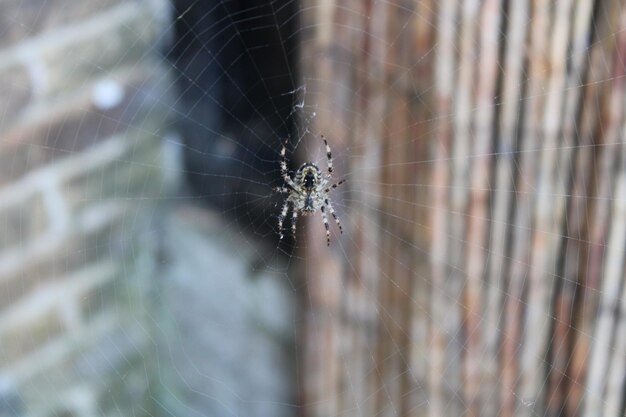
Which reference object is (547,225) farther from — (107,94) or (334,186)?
(107,94)

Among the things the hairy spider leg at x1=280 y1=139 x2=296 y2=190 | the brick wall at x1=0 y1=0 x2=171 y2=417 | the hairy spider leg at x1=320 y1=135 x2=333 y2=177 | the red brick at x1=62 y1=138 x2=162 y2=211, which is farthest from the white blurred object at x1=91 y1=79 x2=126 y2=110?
the hairy spider leg at x1=320 y1=135 x2=333 y2=177

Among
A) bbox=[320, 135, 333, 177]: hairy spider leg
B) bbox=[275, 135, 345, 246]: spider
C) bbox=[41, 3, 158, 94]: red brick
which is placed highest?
bbox=[41, 3, 158, 94]: red brick

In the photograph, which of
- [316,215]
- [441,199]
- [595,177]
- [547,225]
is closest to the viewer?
[595,177]

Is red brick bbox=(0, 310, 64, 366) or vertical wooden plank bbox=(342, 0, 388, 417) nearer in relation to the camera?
vertical wooden plank bbox=(342, 0, 388, 417)

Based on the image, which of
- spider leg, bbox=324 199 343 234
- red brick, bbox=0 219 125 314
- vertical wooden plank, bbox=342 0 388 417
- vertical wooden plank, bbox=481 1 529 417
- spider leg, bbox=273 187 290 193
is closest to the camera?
vertical wooden plank, bbox=481 1 529 417

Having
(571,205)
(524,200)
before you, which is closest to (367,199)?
(524,200)

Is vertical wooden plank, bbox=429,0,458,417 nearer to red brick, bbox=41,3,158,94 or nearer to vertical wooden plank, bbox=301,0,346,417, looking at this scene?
vertical wooden plank, bbox=301,0,346,417

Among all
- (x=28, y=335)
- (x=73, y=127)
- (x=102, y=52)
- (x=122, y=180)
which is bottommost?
(x=28, y=335)

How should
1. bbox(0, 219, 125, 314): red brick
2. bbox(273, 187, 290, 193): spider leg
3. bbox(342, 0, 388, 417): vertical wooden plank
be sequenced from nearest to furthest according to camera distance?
bbox(342, 0, 388, 417): vertical wooden plank → bbox(0, 219, 125, 314): red brick → bbox(273, 187, 290, 193): spider leg

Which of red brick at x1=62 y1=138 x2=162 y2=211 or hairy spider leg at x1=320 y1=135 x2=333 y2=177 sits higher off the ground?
hairy spider leg at x1=320 y1=135 x2=333 y2=177
